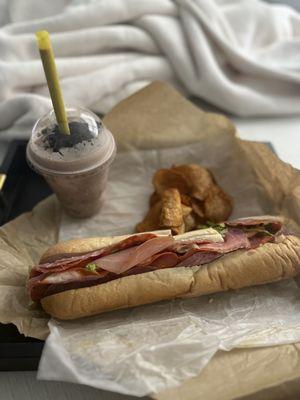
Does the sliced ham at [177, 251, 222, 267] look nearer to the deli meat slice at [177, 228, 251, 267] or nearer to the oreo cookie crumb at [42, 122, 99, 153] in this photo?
the deli meat slice at [177, 228, 251, 267]

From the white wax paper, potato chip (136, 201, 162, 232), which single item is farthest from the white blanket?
the white wax paper

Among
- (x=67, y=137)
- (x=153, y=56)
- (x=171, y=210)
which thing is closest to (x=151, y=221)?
(x=171, y=210)

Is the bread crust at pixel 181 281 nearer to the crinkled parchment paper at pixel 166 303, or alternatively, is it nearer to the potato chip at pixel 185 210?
the crinkled parchment paper at pixel 166 303

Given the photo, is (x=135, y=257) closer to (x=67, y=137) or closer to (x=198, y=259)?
(x=198, y=259)

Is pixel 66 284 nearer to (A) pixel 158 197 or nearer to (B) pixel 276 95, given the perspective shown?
(A) pixel 158 197

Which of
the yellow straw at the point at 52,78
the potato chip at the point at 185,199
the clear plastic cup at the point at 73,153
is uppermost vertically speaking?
the yellow straw at the point at 52,78

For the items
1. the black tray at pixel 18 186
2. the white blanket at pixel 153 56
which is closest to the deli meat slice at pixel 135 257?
the black tray at pixel 18 186

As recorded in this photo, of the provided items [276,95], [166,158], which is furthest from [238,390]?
[276,95]
